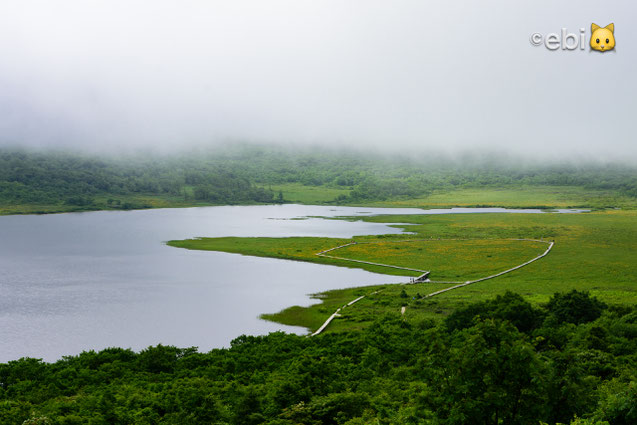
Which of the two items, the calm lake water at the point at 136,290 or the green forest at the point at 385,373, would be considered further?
the calm lake water at the point at 136,290

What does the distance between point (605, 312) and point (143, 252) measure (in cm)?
8906

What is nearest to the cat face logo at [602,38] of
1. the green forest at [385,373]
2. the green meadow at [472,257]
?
the green meadow at [472,257]

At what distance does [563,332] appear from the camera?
40.2m

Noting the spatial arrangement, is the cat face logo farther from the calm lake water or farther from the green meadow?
the calm lake water

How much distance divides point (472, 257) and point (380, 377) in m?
65.0

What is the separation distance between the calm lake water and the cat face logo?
61707 mm

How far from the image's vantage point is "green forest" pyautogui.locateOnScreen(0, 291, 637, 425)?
56.0 feet

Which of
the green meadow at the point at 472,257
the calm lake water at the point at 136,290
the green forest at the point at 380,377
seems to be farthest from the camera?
the green meadow at the point at 472,257

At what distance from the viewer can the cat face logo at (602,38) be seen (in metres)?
102

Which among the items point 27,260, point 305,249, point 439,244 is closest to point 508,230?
point 439,244

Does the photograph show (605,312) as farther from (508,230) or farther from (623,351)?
(508,230)

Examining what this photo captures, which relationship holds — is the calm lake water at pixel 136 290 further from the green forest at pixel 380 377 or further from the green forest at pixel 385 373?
the green forest at pixel 380 377

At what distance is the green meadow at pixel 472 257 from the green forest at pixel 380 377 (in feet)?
34.5

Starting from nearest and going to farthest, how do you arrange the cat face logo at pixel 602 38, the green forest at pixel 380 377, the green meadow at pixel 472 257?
1. the green forest at pixel 380 377
2. the green meadow at pixel 472 257
3. the cat face logo at pixel 602 38
